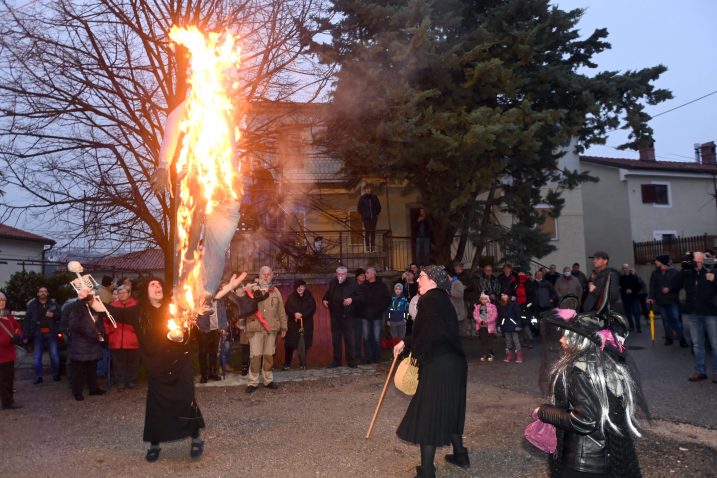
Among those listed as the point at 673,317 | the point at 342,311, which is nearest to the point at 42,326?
the point at 342,311

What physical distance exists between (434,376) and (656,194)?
98.3ft

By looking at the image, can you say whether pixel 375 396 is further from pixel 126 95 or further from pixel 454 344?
pixel 126 95

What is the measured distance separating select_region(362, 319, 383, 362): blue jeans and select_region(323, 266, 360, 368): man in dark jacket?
43 centimetres

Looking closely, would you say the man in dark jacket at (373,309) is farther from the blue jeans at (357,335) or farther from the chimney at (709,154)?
the chimney at (709,154)

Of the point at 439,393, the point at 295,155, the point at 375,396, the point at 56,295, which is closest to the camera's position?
the point at 439,393

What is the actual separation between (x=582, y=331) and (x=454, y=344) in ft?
5.86

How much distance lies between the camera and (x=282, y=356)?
13.7 metres

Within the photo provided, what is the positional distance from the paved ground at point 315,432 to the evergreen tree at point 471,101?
4.59 metres

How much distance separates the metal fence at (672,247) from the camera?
26.0m

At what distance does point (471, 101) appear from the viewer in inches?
527

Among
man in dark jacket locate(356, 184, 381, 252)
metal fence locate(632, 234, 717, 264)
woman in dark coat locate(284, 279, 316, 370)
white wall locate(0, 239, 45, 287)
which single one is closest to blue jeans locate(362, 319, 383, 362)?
woman in dark coat locate(284, 279, 316, 370)

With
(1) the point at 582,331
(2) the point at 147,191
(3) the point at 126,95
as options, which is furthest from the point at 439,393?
(3) the point at 126,95

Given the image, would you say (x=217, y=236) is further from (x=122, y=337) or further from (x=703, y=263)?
(x=703, y=263)

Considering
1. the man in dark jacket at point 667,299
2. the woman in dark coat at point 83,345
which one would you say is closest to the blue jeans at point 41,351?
the woman in dark coat at point 83,345
